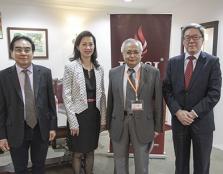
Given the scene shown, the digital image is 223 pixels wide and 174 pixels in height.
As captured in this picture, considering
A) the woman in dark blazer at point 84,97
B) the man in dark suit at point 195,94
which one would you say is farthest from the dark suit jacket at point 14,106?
the man in dark suit at point 195,94

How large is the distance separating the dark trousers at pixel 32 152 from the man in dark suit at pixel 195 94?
44.4 inches

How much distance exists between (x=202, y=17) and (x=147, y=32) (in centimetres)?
147

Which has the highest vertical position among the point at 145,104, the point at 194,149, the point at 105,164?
the point at 145,104

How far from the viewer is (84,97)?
217cm

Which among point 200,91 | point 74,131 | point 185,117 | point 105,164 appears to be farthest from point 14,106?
point 105,164

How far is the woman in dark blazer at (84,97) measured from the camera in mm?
2168

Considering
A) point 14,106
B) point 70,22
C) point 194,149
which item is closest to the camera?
point 14,106

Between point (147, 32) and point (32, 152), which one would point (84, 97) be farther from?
point (147, 32)

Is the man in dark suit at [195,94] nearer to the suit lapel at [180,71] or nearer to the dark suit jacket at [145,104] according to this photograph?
the suit lapel at [180,71]

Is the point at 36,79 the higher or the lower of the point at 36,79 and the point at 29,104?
the higher

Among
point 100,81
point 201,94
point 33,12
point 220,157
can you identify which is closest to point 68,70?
point 100,81

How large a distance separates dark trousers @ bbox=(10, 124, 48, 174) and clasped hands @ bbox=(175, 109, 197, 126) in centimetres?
112

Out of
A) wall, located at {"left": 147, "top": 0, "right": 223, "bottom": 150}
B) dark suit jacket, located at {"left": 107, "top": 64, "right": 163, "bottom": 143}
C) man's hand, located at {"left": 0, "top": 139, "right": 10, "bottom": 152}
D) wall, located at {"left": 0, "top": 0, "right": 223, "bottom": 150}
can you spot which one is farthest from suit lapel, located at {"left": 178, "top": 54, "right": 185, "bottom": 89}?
wall, located at {"left": 0, "top": 0, "right": 223, "bottom": 150}

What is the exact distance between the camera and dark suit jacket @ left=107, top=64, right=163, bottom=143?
2.03 meters
